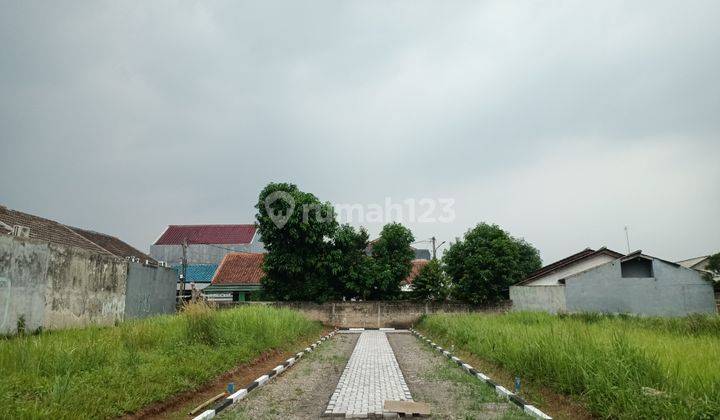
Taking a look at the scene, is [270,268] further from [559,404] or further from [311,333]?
[559,404]

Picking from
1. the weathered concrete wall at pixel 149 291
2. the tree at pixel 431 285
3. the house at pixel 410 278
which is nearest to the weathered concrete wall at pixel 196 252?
the house at pixel 410 278

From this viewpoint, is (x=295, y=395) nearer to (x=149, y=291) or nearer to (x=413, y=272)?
(x=149, y=291)

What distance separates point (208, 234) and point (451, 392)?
1695 inches

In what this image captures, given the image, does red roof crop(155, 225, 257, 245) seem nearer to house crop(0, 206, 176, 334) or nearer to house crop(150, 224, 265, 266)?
house crop(150, 224, 265, 266)

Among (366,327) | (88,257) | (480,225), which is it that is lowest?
(366,327)

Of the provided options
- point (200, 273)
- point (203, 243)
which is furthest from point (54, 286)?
point (203, 243)

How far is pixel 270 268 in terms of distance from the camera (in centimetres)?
2512

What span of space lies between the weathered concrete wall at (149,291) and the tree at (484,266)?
15090mm

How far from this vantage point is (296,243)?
2475 centimetres

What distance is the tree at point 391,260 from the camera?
26.0m

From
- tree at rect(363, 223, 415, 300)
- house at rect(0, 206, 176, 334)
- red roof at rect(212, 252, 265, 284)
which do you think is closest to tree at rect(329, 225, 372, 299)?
tree at rect(363, 223, 415, 300)

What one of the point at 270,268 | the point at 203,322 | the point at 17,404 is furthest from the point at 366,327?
the point at 17,404

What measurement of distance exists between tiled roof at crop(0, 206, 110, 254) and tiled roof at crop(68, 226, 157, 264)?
4.75m

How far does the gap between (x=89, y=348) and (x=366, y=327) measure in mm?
19260
